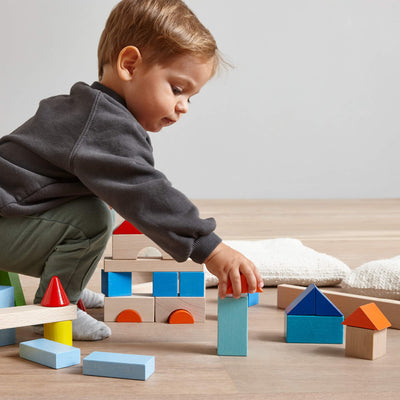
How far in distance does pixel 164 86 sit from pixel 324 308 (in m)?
0.44

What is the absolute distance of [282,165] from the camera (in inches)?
143

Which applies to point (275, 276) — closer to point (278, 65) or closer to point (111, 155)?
point (111, 155)

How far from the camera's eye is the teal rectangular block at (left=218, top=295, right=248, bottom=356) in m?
0.84

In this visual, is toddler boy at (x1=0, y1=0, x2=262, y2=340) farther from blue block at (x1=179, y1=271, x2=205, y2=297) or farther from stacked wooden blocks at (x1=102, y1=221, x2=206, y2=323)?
blue block at (x1=179, y1=271, x2=205, y2=297)

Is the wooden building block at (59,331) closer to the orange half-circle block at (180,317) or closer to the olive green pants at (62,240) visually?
the olive green pants at (62,240)

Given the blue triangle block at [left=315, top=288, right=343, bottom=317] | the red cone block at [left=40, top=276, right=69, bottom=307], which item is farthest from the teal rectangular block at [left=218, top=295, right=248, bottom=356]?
the red cone block at [left=40, top=276, right=69, bottom=307]

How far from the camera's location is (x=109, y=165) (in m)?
0.84

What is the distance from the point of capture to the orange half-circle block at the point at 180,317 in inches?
40.5

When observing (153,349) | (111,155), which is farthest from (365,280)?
(111,155)

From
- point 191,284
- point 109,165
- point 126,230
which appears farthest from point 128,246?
point 109,165

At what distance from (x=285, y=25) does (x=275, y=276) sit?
2618 mm

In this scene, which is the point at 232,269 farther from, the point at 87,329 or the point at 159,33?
the point at 159,33

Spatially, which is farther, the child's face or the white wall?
the white wall

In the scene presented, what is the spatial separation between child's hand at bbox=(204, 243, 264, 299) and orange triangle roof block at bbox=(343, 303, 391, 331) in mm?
143
